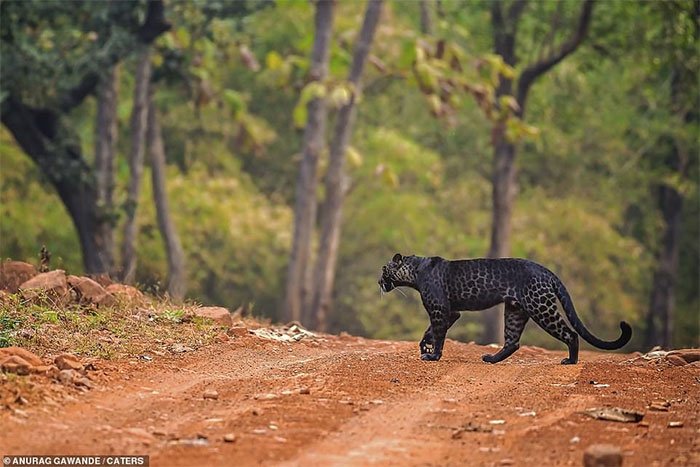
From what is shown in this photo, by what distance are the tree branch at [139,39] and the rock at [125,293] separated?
34.5 ft

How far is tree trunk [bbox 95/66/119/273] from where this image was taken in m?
25.8

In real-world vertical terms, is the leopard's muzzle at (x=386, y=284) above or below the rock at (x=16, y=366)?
above

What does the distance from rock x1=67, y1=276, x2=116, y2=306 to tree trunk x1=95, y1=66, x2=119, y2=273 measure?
1137cm

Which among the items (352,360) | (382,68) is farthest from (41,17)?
(352,360)

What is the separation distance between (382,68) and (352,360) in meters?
14.8

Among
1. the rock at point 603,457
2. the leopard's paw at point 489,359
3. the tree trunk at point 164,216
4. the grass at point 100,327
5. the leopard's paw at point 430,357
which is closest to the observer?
the rock at point 603,457

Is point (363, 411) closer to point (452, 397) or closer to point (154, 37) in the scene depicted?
point (452, 397)

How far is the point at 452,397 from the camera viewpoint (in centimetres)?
1065

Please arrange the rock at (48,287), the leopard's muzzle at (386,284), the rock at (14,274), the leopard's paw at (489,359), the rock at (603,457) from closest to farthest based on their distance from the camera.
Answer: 1. the rock at (603,457)
2. the leopard's paw at (489,359)
3. the rock at (48,287)
4. the leopard's muzzle at (386,284)
5. the rock at (14,274)

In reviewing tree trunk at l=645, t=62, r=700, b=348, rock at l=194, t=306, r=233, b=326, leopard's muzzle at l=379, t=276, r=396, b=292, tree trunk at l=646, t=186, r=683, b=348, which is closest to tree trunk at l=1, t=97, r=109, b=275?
rock at l=194, t=306, r=233, b=326

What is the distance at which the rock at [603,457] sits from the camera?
25.8 feet

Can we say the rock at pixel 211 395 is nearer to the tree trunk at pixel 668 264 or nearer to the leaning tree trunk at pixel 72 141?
the leaning tree trunk at pixel 72 141

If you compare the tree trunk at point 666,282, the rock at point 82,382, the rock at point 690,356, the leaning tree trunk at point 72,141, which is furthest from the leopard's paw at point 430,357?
the tree trunk at point 666,282

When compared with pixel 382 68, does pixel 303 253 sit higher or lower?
lower
